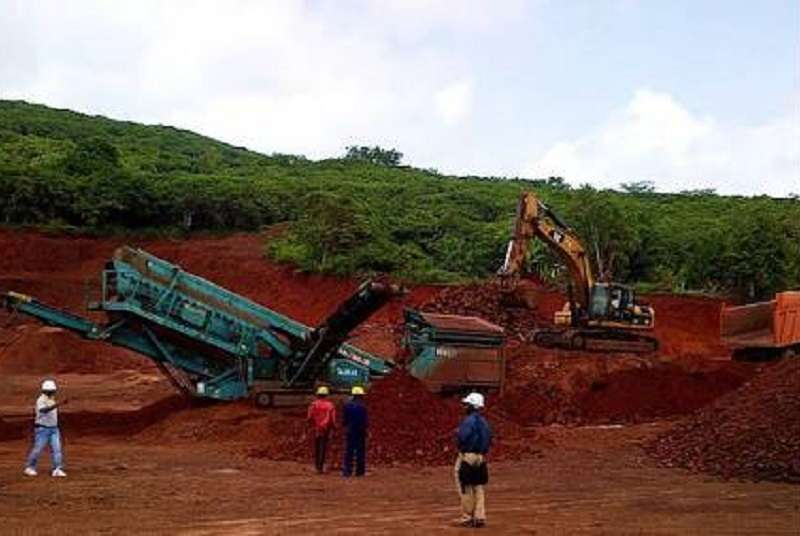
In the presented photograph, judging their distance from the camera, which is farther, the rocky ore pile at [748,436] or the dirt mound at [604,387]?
the dirt mound at [604,387]

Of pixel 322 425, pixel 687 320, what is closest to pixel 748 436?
pixel 322 425

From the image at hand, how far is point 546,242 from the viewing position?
100.0ft

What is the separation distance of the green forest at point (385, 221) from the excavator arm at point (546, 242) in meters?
12.6

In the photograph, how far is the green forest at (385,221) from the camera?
145 ft

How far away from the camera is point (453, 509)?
1393 centimetres

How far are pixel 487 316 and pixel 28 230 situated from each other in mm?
21182

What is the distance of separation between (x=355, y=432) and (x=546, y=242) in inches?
560

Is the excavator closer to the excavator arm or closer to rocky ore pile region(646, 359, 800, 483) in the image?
the excavator arm

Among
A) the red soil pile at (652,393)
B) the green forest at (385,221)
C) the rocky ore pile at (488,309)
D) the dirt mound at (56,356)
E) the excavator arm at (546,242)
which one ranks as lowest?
the red soil pile at (652,393)

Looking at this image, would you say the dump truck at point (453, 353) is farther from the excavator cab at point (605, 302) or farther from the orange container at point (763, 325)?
the orange container at point (763, 325)

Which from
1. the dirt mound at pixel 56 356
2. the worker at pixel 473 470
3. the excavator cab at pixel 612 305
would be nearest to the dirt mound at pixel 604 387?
the excavator cab at pixel 612 305

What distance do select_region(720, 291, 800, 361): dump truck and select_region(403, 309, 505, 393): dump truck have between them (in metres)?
7.72

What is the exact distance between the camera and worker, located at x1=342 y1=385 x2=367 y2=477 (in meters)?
17.1

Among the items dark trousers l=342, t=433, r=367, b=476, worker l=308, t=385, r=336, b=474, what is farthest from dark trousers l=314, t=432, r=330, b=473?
dark trousers l=342, t=433, r=367, b=476
